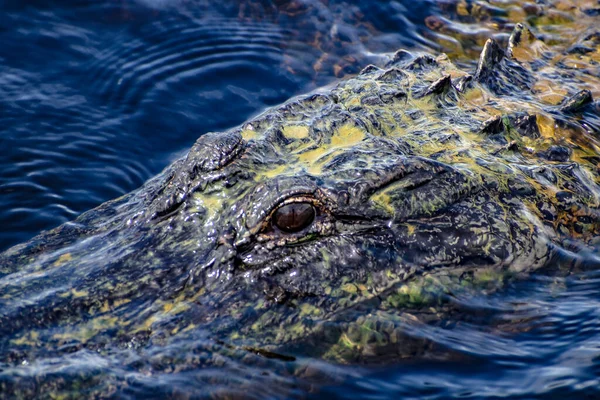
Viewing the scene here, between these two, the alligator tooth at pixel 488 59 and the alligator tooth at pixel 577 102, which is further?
the alligator tooth at pixel 488 59

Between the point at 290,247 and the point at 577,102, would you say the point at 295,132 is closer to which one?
the point at 290,247

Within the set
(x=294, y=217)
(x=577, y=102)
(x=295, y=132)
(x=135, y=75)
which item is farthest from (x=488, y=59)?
(x=135, y=75)

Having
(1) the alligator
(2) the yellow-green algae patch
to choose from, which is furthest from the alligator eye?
(2) the yellow-green algae patch

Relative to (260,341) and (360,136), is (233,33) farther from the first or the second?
(260,341)

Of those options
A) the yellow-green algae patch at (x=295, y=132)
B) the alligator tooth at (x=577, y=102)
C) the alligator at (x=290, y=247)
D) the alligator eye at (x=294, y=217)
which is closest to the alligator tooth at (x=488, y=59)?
the alligator tooth at (x=577, y=102)

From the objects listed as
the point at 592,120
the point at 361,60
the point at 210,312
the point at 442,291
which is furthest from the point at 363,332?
the point at 361,60

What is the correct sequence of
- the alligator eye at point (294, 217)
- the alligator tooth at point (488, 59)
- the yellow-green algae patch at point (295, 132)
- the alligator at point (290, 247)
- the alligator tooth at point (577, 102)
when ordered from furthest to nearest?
the alligator tooth at point (488, 59)
the alligator tooth at point (577, 102)
the yellow-green algae patch at point (295, 132)
the alligator eye at point (294, 217)
the alligator at point (290, 247)

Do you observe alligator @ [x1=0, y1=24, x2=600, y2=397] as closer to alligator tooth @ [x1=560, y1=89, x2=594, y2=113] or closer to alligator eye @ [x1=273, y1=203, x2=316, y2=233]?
alligator eye @ [x1=273, y1=203, x2=316, y2=233]

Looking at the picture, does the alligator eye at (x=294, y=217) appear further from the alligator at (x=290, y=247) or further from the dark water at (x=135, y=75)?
the dark water at (x=135, y=75)
